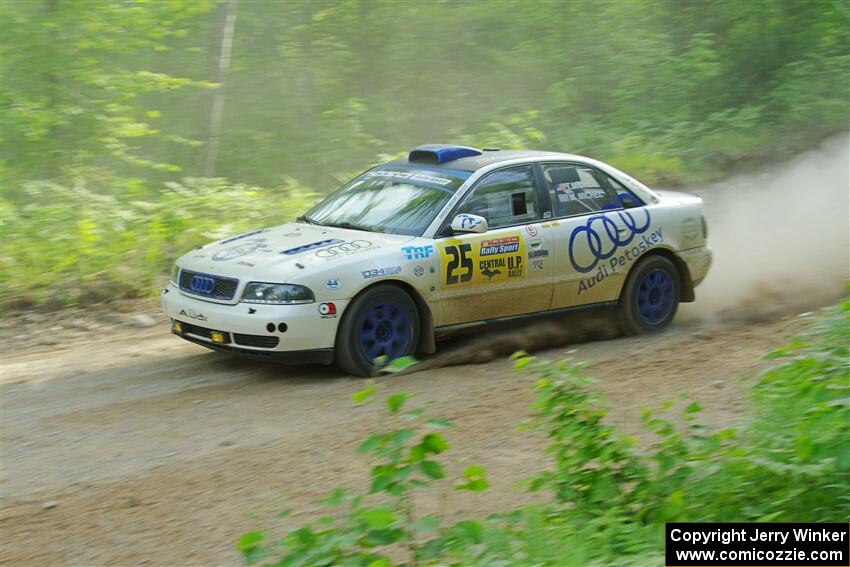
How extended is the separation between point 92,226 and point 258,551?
8200 millimetres

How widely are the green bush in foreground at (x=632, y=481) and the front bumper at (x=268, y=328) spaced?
2.80 m

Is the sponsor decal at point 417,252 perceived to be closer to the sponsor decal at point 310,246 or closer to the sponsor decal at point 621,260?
the sponsor decal at point 310,246

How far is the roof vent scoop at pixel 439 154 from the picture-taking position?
9305mm

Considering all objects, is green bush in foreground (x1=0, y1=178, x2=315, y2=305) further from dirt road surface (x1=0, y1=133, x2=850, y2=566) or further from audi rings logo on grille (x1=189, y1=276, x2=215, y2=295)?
audi rings logo on grille (x1=189, y1=276, x2=215, y2=295)

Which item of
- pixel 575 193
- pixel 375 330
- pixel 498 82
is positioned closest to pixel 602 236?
pixel 575 193

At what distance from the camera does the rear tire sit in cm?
980

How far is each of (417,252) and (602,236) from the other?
6.38 feet

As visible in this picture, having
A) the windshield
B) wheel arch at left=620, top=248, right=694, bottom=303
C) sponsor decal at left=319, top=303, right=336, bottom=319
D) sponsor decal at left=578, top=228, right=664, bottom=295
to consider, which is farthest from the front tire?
wheel arch at left=620, top=248, right=694, bottom=303

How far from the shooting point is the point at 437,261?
27.9ft

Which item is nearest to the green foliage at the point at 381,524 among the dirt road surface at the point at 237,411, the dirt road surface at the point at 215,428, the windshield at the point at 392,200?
the dirt road surface at the point at 237,411

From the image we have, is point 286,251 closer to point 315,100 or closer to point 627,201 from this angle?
point 627,201

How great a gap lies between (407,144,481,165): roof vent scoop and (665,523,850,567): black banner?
217 inches

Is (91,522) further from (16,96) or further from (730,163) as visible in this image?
(730,163)

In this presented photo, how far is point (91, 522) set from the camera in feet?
18.6
